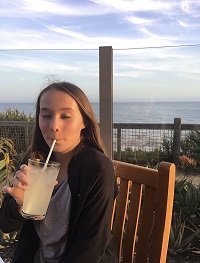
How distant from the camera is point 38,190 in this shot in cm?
121

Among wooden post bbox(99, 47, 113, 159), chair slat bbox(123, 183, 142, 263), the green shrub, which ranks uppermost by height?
wooden post bbox(99, 47, 113, 159)

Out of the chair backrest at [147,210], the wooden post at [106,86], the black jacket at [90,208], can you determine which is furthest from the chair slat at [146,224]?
the wooden post at [106,86]

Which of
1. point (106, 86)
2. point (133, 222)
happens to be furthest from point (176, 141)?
point (133, 222)

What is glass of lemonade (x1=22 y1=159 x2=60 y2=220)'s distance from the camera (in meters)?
1.19

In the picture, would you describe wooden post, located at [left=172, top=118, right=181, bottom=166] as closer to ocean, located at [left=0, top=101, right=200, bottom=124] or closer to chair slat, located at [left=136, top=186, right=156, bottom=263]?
ocean, located at [left=0, top=101, right=200, bottom=124]

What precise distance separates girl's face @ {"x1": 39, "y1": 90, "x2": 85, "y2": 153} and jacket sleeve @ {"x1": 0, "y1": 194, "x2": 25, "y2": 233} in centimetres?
31

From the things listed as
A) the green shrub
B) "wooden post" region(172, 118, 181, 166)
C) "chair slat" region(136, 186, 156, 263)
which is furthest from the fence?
"chair slat" region(136, 186, 156, 263)

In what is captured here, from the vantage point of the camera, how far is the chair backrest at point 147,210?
4.05 feet

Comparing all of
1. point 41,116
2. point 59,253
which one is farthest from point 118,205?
point 41,116

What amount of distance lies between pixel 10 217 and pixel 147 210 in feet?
1.89

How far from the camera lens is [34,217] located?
1.21 meters

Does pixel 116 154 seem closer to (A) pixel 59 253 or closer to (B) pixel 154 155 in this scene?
(B) pixel 154 155

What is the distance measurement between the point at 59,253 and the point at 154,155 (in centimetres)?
207

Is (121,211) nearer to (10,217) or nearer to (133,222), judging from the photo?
(133,222)
